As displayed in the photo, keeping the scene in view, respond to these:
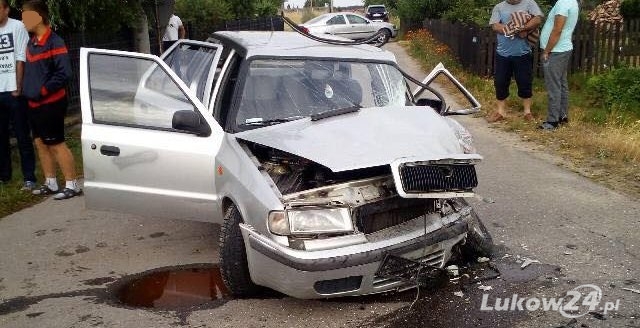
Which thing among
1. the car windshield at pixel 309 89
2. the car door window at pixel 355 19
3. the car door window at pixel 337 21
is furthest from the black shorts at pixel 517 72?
the car door window at pixel 355 19

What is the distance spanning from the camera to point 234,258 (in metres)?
4.23

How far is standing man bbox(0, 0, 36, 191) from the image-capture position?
701 centimetres

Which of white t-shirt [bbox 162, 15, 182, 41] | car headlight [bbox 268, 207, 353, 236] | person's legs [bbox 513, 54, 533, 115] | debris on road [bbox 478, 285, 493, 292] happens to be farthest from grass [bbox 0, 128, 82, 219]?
person's legs [bbox 513, 54, 533, 115]

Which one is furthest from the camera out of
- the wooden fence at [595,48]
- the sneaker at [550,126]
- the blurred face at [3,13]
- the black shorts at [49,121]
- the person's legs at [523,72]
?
the wooden fence at [595,48]

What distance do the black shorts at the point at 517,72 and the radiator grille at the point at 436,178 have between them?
612cm

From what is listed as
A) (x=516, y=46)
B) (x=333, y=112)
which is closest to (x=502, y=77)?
(x=516, y=46)

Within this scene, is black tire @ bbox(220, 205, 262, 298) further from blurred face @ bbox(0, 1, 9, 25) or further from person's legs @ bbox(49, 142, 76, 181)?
blurred face @ bbox(0, 1, 9, 25)

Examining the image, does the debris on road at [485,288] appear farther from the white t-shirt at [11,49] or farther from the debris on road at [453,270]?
the white t-shirt at [11,49]

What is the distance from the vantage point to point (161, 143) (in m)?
4.81

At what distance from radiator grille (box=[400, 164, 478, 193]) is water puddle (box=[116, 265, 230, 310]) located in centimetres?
151

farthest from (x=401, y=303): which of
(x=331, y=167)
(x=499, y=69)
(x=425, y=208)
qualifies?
(x=499, y=69)

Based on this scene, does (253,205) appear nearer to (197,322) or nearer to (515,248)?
(197,322)

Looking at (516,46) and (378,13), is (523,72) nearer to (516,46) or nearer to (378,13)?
(516,46)

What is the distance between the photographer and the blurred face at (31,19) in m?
6.49
